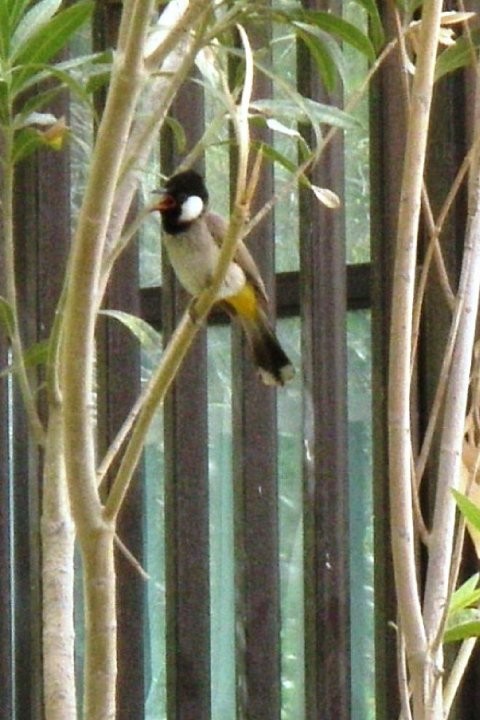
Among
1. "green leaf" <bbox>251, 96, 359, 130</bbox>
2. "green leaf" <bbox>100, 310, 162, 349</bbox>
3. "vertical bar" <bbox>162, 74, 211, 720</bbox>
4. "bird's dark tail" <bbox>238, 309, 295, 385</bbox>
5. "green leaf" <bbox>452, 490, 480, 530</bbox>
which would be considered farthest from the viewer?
"vertical bar" <bbox>162, 74, 211, 720</bbox>

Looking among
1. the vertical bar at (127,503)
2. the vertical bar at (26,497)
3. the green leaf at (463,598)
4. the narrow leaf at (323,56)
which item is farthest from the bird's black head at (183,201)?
the green leaf at (463,598)

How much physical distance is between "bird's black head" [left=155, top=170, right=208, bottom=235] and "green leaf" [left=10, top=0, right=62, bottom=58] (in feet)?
1.33

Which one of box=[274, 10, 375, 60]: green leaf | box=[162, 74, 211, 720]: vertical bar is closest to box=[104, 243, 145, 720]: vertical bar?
box=[162, 74, 211, 720]: vertical bar

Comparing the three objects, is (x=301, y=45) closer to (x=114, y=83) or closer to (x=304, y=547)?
(x=304, y=547)

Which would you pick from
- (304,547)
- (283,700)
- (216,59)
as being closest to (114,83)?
(216,59)

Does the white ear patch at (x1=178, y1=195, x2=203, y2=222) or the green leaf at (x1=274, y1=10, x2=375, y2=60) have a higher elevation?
the green leaf at (x1=274, y1=10, x2=375, y2=60)

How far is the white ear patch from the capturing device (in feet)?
5.85

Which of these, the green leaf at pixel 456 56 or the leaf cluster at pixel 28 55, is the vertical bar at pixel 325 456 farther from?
the leaf cluster at pixel 28 55

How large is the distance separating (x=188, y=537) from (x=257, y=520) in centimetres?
14

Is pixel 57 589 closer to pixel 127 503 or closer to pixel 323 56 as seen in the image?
pixel 323 56

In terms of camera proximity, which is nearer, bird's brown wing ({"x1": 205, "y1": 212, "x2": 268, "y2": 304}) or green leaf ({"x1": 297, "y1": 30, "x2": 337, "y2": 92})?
green leaf ({"x1": 297, "y1": 30, "x2": 337, "y2": 92})

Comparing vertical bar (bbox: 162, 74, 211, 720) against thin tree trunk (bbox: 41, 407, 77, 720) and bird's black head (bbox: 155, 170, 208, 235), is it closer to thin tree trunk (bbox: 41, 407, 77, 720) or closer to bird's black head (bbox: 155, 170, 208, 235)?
bird's black head (bbox: 155, 170, 208, 235)

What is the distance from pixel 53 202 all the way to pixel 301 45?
54cm

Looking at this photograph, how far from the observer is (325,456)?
5.57 feet
